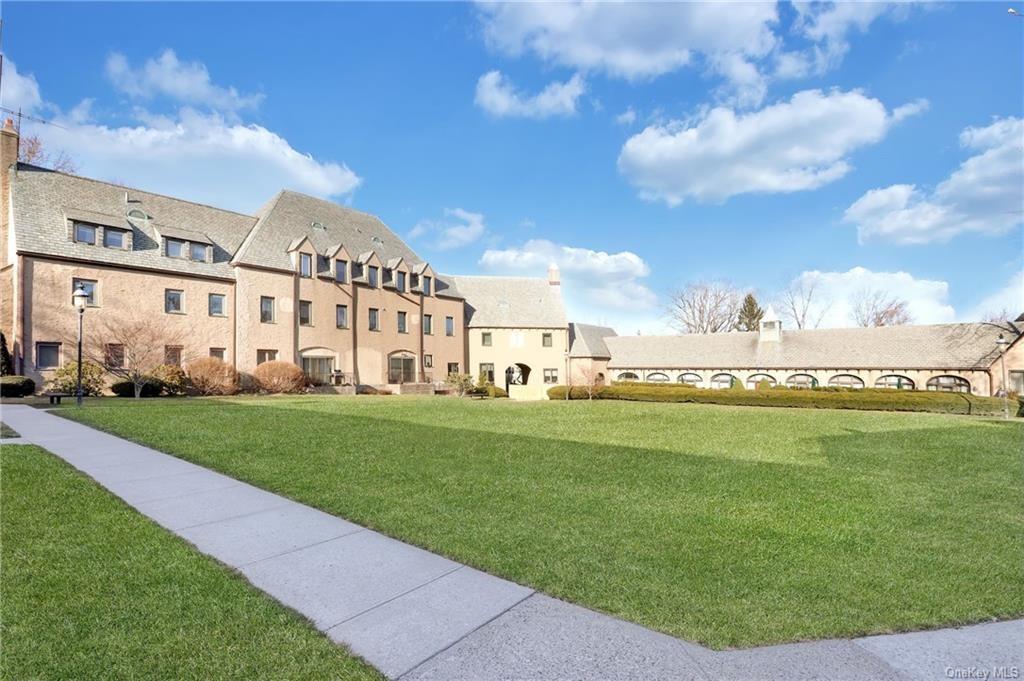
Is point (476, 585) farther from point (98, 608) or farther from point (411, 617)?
point (98, 608)

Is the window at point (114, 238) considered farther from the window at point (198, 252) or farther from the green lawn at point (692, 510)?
the green lawn at point (692, 510)

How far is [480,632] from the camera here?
3277 millimetres

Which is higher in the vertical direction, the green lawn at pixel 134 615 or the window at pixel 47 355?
the window at pixel 47 355

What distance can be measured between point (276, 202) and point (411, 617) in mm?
36868

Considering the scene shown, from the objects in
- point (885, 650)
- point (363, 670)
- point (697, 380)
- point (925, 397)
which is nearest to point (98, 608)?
point (363, 670)


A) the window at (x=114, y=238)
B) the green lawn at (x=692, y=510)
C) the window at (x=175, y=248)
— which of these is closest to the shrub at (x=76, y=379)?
the window at (x=114, y=238)

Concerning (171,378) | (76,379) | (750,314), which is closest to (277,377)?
(171,378)

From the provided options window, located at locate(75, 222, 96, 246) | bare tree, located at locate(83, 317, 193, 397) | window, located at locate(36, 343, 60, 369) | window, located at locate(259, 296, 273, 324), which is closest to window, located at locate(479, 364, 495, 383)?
window, located at locate(259, 296, 273, 324)

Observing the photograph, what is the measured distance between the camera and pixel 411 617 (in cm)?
347

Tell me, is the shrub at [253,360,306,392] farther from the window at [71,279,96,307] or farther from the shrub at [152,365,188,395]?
the window at [71,279,96,307]

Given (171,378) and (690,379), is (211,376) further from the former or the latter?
(690,379)

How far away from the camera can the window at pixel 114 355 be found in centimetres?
2544

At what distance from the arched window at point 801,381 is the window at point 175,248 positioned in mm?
41366

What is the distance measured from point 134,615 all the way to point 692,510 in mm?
5338
